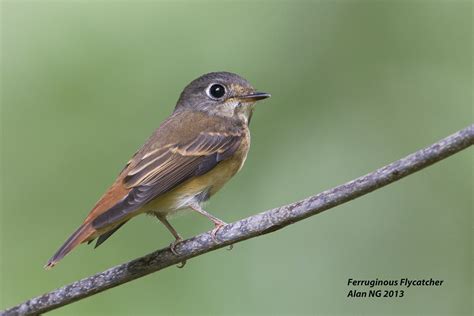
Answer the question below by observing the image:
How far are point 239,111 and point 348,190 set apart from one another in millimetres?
2450

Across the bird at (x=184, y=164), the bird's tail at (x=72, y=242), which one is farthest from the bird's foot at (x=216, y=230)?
the bird's tail at (x=72, y=242)

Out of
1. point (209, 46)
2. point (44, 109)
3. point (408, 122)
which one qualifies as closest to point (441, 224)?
point (408, 122)

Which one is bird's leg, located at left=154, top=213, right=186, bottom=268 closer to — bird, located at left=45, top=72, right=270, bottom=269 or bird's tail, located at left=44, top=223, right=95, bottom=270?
bird, located at left=45, top=72, right=270, bottom=269

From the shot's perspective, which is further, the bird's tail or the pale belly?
the pale belly

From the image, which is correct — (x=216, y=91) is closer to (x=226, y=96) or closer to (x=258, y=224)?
(x=226, y=96)

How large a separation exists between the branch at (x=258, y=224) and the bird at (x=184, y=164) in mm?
144

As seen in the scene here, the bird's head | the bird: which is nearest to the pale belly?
the bird

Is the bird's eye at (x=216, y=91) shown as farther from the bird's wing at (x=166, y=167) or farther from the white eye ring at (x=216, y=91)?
the bird's wing at (x=166, y=167)

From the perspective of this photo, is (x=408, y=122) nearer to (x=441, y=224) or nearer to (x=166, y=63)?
(x=441, y=224)

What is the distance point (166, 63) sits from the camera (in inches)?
288

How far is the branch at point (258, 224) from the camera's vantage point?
10.6 feet

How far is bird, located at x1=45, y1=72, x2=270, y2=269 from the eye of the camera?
4.49 metres

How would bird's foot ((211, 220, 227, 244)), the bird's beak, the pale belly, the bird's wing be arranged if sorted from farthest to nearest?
the bird's beak < the pale belly < the bird's wing < bird's foot ((211, 220, 227, 244))

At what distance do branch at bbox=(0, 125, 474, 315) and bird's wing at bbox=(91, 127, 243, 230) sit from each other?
36 centimetres
